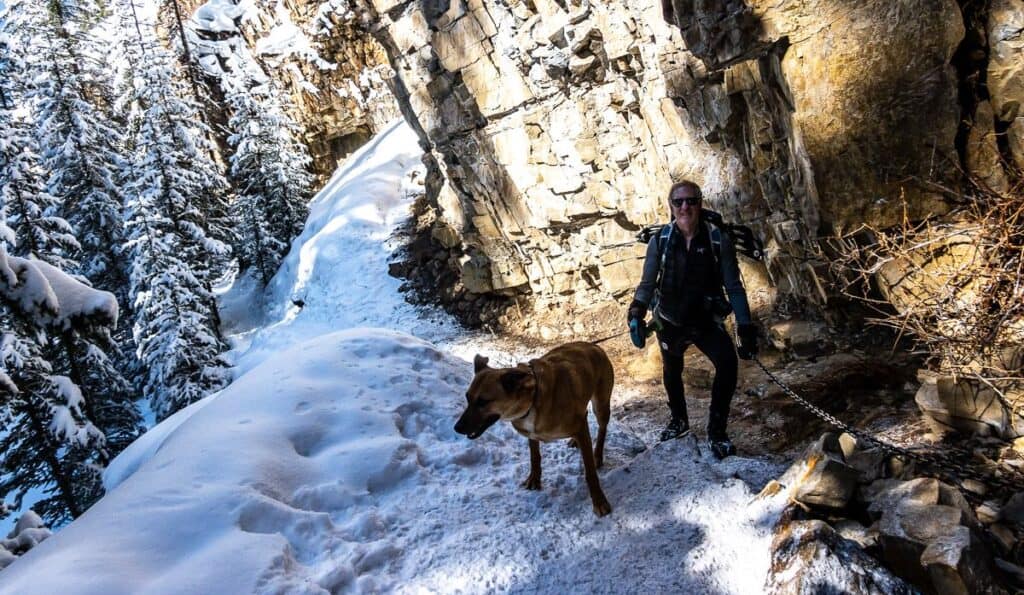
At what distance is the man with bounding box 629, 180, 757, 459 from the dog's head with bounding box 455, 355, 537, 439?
1.45 meters

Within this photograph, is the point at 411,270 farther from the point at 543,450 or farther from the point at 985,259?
the point at 985,259

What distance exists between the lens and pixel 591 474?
4.10 metres

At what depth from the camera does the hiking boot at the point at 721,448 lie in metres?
4.67

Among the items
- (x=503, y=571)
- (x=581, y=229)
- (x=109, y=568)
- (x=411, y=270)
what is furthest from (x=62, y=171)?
(x=503, y=571)

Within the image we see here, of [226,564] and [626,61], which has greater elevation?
[626,61]

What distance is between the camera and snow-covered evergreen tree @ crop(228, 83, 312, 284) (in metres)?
25.5

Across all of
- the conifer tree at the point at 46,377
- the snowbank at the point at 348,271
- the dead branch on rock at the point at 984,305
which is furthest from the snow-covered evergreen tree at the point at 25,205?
the dead branch on rock at the point at 984,305

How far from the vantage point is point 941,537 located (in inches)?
109

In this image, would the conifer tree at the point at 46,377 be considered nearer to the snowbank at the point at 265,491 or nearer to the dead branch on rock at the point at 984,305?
the snowbank at the point at 265,491

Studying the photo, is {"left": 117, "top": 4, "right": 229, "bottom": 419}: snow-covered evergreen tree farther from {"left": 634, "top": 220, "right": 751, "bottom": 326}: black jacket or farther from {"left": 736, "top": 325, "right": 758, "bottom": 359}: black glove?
{"left": 736, "top": 325, "right": 758, "bottom": 359}: black glove

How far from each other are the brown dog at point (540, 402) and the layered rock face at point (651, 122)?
Result: 13.6ft

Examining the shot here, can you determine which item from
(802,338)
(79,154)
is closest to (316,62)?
(79,154)

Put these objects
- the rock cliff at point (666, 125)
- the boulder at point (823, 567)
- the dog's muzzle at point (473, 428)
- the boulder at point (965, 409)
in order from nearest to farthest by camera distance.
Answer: the boulder at point (823, 567), the dog's muzzle at point (473, 428), the boulder at point (965, 409), the rock cliff at point (666, 125)

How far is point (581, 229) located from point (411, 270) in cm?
893
